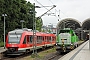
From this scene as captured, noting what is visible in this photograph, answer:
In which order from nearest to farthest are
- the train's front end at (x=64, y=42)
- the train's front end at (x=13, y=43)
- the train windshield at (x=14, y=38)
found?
the train's front end at (x=13, y=43), the train windshield at (x=14, y=38), the train's front end at (x=64, y=42)

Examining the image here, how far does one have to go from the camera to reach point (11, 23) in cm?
4750

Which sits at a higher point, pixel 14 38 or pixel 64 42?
pixel 14 38

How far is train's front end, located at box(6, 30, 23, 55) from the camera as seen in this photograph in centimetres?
2558

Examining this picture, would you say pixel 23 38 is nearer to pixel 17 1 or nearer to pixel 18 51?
pixel 18 51

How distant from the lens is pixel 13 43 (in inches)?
1021

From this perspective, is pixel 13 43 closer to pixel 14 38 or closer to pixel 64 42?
pixel 14 38

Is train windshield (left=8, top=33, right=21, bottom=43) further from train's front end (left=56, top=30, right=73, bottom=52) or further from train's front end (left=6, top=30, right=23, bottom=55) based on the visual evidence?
train's front end (left=56, top=30, right=73, bottom=52)

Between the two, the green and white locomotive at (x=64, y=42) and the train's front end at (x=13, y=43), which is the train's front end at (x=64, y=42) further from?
the train's front end at (x=13, y=43)

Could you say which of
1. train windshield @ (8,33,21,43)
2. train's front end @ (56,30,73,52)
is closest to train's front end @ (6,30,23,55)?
train windshield @ (8,33,21,43)

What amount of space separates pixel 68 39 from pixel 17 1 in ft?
81.8

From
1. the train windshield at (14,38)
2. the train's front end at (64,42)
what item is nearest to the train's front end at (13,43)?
the train windshield at (14,38)

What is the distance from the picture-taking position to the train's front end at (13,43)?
2558cm

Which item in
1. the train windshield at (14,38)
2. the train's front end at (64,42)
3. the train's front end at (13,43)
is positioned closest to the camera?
the train's front end at (13,43)

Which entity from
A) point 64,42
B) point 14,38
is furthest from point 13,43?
point 64,42
